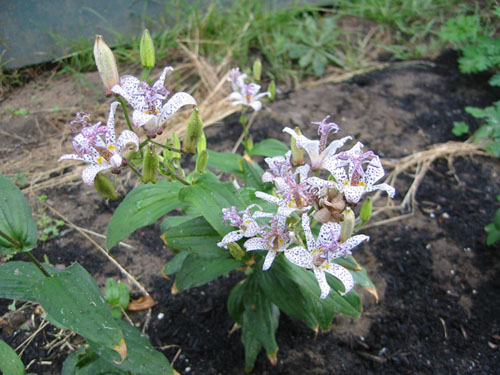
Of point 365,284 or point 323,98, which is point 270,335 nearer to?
point 365,284

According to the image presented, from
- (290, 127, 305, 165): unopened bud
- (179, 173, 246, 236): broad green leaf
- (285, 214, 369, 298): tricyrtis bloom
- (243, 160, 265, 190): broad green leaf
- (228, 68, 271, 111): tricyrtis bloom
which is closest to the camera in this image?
(285, 214, 369, 298): tricyrtis bloom

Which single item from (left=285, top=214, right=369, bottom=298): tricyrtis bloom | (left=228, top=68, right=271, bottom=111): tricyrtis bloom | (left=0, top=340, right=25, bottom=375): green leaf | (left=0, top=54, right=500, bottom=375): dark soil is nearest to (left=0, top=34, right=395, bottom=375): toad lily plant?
(left=285, top=214, right=369, bottom=298): tricyrtis bloom

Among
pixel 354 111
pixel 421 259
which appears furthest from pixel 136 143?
pixel 354 111

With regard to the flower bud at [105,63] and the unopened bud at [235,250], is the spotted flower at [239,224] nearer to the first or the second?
the unopened bud at [235,250]

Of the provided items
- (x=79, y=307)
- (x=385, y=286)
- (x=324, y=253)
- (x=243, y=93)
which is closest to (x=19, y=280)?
(x=79, y=307)

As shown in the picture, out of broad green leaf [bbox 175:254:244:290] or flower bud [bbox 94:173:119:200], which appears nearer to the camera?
flower bud [bbox 94:173:119:200]

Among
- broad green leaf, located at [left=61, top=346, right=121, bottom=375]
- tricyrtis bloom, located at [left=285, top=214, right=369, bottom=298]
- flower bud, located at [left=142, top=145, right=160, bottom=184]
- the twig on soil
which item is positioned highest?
flower bud, located at [left=142, top=145, right=160, bottom=184]

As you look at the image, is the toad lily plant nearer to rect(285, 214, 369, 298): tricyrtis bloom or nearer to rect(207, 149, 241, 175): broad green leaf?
rect(285, 214, 369, 298): tricyrtis bloom

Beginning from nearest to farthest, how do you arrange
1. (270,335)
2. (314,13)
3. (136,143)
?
(136,143) < (270,335) < (314,13)
